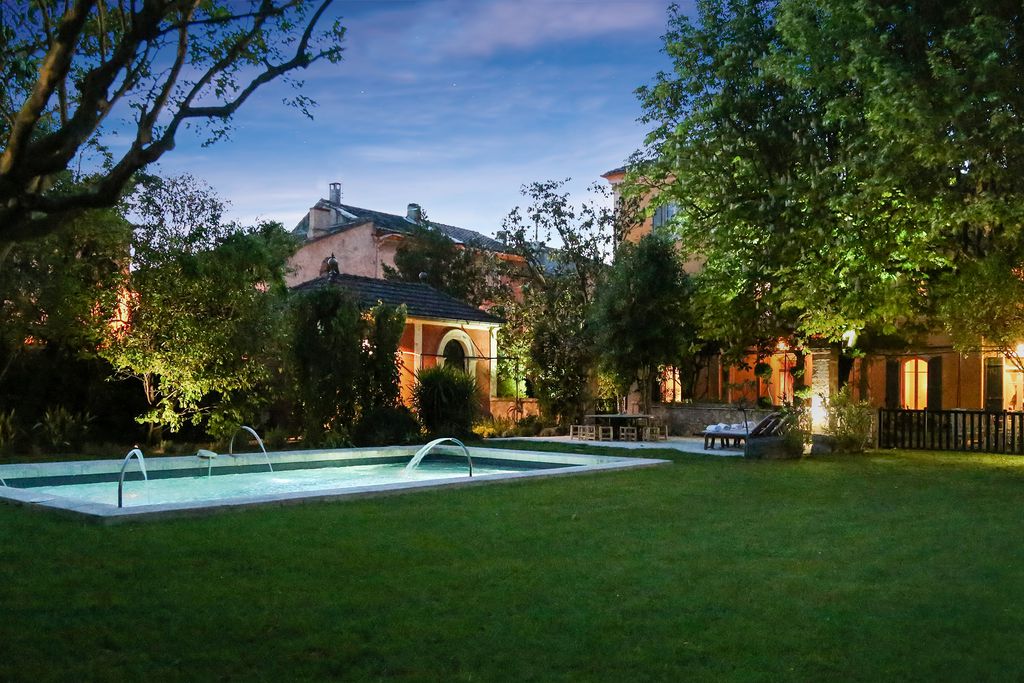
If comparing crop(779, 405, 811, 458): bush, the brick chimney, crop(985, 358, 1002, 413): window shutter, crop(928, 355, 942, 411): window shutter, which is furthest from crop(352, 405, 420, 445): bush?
the brick chimney

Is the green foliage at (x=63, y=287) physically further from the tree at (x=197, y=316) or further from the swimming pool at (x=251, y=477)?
the swimming pool at (x=251, y=477)

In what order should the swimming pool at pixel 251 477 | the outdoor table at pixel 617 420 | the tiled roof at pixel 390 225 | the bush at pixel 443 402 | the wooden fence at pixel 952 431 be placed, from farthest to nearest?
the tiled roof at pixel 390 225 → the outdoor table at pixel 617 420 → the bush at pixel 443 402 → the wooden fence at pixel 952 431 → the swimming pool at pixel 251 477

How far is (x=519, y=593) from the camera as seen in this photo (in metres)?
6.33

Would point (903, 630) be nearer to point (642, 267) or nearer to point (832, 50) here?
point (832, 50)

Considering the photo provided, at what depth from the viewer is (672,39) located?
22.2 metres

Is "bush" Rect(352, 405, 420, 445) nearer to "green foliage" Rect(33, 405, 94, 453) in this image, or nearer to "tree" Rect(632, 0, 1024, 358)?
"green foliage" Rect(33, 405, 94, 453)

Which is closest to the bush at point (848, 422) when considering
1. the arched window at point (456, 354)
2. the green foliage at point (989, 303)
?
the green foliage at point (989, 303)

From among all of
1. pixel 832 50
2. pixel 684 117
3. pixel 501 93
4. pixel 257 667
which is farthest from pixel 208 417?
pixel 257 667

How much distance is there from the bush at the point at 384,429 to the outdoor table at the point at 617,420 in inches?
206

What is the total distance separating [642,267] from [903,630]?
61.5 ft

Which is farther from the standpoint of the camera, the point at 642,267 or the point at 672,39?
the point at 642,267

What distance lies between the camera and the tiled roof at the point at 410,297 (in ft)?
83.2

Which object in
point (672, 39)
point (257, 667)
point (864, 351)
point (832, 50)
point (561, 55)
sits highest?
point (672, 39)

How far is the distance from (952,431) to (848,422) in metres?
3.82
